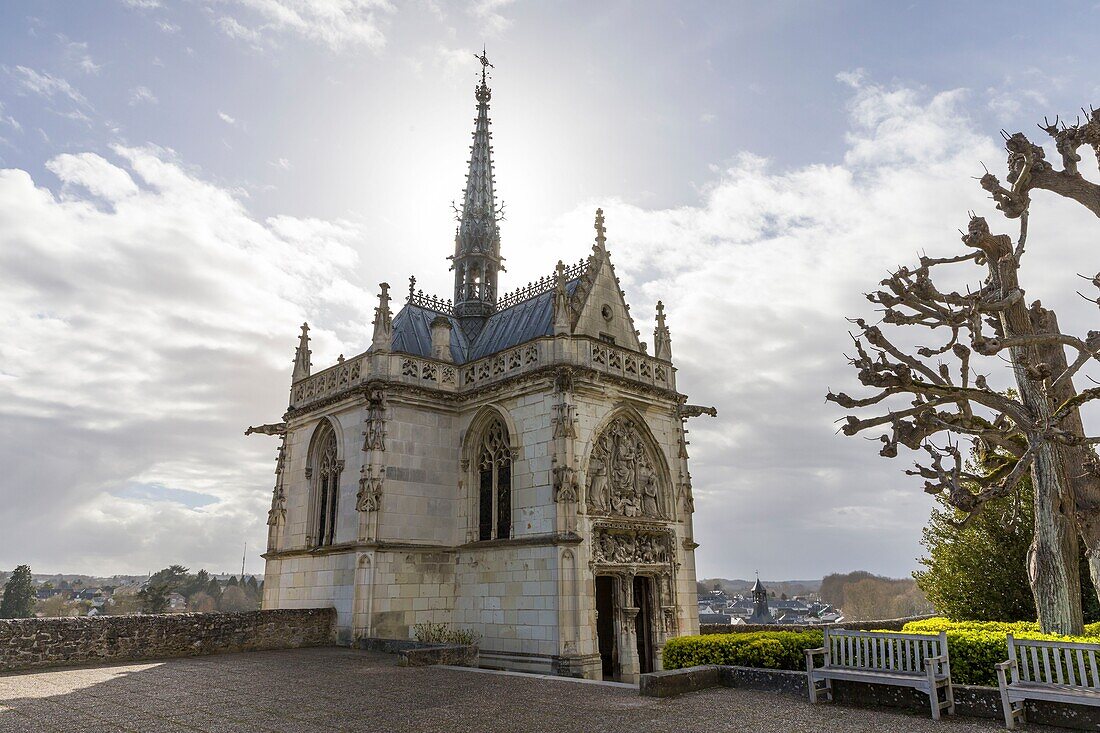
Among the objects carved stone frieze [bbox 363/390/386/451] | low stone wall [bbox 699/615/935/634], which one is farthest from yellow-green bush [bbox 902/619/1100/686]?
carved stone frieze [bbox 363/390/386/451]

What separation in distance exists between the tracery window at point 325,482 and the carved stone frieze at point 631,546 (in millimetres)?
8255

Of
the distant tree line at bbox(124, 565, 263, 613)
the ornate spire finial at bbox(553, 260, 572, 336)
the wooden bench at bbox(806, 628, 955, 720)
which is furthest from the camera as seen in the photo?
the distant tree line at bbox(124, 565, 263, 613)

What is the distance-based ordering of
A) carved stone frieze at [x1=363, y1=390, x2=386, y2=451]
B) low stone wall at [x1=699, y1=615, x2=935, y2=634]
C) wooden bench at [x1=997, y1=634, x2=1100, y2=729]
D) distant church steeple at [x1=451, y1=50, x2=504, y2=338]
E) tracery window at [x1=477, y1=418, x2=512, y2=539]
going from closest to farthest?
1. wooden bench at [x1=997, y1=634, x2=1100, y2=729]
2. carved stone frieze at [x1=363, y1=390, x2=386, y2=451]
3. tracery window at [x1=477, y1=418, x2=512, y2=539]
4. low stone wall at [x1=699, y1=615, x2=935, y2=634]
5. distant church steeple at [x1=451, y1=50, x2=504, y2=338]

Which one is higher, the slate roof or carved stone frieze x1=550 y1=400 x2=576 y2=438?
the slate roof

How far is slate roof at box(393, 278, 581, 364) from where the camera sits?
2372 cm

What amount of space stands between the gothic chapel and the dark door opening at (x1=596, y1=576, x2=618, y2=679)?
53mm

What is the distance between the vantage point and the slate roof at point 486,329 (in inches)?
934

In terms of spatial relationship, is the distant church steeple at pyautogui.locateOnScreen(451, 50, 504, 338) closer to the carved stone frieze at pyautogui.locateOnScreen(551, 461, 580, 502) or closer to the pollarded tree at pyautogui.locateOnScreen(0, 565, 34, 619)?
the carved stone frieze at pyautogui.locateOnScreen(551, 461, 580, 502)

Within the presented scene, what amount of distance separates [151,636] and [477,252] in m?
17.8

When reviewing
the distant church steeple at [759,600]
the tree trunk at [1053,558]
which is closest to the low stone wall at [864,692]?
the tree trunk at [1053,558]

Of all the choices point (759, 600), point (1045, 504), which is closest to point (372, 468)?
point (1045, 504)

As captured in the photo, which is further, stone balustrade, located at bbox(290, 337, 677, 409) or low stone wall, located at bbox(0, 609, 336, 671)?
stone balustrade, located at bbox(290, 337, 677, 409)

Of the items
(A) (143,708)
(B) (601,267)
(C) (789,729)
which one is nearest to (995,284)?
(C) (789,729)

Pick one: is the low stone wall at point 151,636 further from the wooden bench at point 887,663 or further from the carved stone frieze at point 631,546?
the wooden bench at point 887,663
